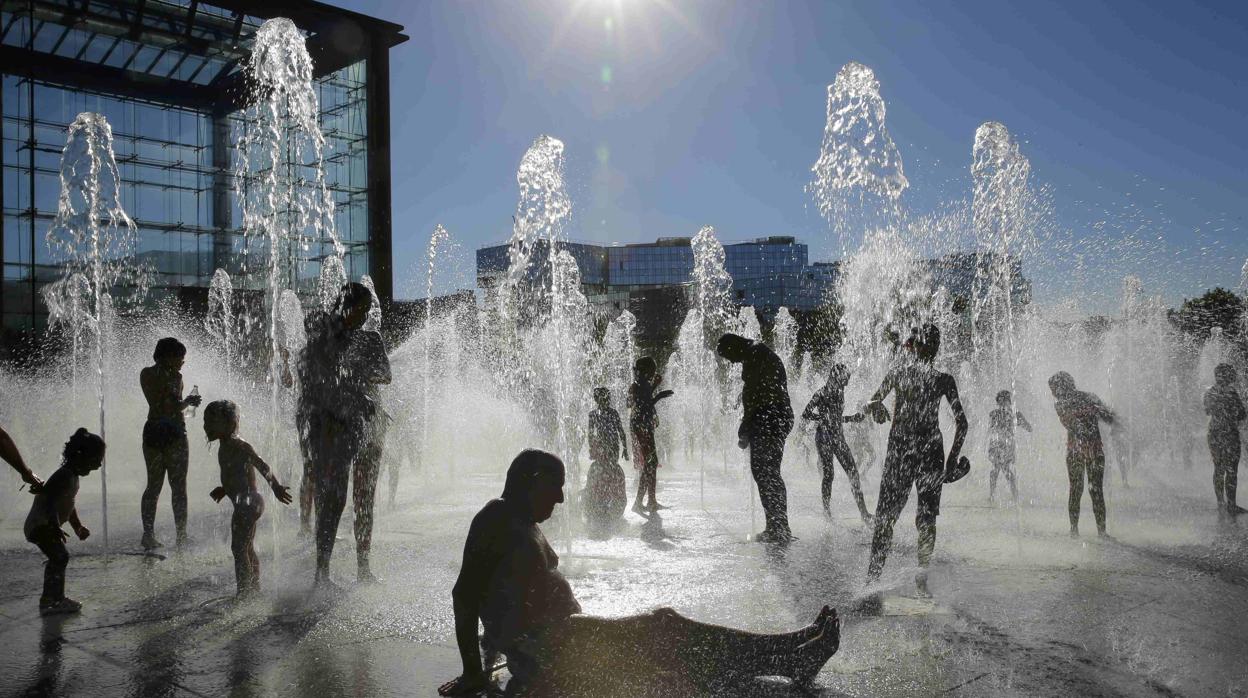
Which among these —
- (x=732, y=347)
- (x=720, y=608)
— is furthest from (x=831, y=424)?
(x=720, y=608)

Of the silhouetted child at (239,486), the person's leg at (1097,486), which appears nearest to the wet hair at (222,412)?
the silhouetted child at (239,486)

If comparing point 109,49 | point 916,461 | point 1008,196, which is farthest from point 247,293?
point 916,461

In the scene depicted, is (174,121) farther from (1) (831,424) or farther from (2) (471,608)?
(2) (471,608)

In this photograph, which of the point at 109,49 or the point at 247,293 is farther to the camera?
the point at 247,293

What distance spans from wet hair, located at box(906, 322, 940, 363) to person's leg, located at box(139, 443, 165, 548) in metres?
5.16

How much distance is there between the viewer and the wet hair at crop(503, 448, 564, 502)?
3.02 m

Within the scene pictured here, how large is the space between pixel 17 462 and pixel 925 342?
16.8ft

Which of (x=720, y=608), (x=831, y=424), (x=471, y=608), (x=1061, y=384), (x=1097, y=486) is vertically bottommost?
(x=720, y=608)

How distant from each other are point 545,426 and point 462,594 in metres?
9.01

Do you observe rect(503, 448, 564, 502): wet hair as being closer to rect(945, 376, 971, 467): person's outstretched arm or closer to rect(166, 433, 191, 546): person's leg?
rect(945, 376, 971, 467): person's outstretched arm

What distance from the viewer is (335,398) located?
4992mm

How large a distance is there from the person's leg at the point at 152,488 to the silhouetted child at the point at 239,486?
1.79 m

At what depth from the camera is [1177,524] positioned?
25.7 feet

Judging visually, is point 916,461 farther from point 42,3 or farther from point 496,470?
point 42,3
